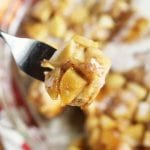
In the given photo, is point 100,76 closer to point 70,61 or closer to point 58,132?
point 70,61

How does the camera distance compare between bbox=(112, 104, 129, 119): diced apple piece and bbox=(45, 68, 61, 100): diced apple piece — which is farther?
bbox=(112, 104, 129, 119): diced apple piece

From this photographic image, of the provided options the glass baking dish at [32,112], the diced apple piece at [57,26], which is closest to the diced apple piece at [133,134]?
the glass baking dish at [32,112]

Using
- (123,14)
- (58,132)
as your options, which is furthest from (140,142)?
(123,14)

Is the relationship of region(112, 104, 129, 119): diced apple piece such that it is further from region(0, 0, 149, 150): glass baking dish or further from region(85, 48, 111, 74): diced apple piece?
region(85, 48, 111, 74): diced apple piece

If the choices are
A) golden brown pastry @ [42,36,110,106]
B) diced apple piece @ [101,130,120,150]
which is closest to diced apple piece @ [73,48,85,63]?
golden brown pastry @ [42,36,110,106]

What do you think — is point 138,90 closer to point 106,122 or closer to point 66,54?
point 106,122

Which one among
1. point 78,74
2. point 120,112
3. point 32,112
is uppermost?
point 78,74

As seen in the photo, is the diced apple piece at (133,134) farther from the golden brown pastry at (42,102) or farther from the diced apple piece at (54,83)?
the diced apple piece at (54,83)

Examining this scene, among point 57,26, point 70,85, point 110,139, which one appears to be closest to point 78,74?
point 70,85
